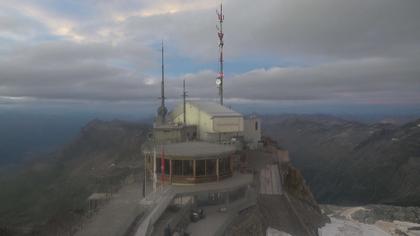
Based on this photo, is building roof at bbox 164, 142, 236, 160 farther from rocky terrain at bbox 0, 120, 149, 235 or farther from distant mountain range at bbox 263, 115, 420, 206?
distant mountain range at bbox 263, 115, 420, 206

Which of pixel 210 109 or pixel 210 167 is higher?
pixel 210 109

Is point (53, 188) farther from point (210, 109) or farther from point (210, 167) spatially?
point (210, 167)

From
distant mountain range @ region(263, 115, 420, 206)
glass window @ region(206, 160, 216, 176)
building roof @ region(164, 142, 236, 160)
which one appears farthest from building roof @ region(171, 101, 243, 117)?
distant mountain range @ region(263, 115, 420, 206)

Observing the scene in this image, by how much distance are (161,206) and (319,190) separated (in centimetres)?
12373

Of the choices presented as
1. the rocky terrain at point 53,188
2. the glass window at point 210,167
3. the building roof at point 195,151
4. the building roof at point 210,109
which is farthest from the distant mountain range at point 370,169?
the glass window at point 210,167

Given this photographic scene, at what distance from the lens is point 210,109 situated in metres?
45.7

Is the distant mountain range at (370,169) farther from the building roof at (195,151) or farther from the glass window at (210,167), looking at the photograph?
the glass window at (210,167)

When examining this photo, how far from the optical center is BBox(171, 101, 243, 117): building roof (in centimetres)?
4375

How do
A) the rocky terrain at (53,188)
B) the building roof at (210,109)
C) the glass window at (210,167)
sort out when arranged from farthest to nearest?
the rocky terrain at (53,188)
the building roof at (210,109)
the glass window at (210,167)

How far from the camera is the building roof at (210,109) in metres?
43.8

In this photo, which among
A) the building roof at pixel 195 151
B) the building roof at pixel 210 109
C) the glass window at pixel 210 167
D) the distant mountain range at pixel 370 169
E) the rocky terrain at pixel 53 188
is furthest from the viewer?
the distant mountain range at pixel 370 169

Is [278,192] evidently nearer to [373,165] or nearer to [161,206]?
[161,206]

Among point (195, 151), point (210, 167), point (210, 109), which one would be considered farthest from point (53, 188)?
point (210, 167)

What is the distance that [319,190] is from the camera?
453ft
